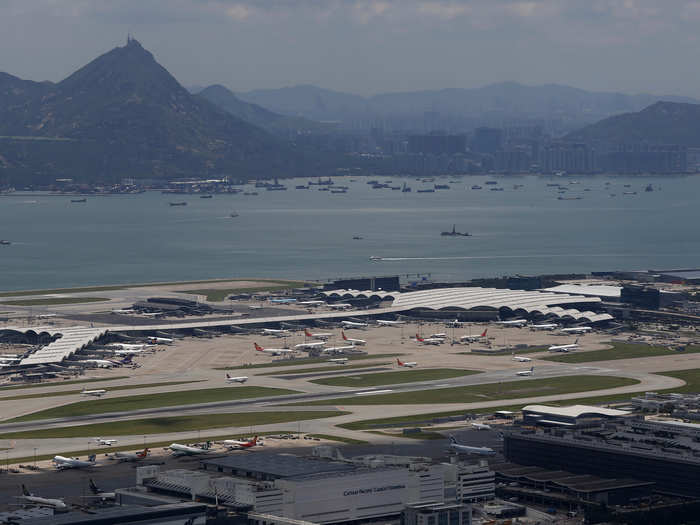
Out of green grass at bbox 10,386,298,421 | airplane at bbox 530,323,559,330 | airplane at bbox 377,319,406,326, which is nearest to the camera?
green grass at bbox 10,386,298,421

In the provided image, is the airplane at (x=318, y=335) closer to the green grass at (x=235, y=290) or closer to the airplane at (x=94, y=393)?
the green grass at (x=235, y=290)

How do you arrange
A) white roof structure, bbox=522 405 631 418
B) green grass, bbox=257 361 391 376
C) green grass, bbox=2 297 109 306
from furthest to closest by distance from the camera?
green grass, bbox=2 297 109 306 → green grass, bbox=257 361 391 376 → white roof structure, bbox=522 405 631 418

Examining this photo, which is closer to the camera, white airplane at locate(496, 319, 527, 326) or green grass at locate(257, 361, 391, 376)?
green grass at locate(257, 361, 391, 376)

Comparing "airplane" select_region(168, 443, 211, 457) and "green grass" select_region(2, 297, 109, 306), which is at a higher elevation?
"green grass" select_region(2, 297, 109, 306)

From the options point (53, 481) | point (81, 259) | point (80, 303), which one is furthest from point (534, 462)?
point (81, 259)

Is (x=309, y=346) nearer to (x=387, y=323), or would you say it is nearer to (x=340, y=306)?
(x=387, y=323)

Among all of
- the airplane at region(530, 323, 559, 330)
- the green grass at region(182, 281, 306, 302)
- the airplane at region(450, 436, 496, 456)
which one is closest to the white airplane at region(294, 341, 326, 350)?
the airplane at region(530, 323, 559, 330)

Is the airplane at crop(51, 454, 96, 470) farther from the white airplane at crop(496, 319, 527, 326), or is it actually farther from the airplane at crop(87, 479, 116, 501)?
the white airplane at crop(496, 319, 527, 326)

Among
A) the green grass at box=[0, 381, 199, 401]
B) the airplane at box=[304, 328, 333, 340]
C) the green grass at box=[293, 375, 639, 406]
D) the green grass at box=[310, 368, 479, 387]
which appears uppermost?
the airplane at box=[304, 328, 333, 340]
